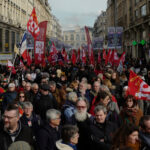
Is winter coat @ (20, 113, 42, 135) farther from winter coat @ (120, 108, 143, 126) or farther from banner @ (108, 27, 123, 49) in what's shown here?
banner @ (108, 27, 123, 49)

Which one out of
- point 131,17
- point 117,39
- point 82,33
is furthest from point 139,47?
point 82,33

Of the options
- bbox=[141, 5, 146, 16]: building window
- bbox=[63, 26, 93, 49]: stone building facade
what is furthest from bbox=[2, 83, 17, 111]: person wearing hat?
bbox=[63, 26, 93, 49]: stone building facade

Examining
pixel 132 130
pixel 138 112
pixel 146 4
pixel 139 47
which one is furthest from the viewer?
pixel 139 47

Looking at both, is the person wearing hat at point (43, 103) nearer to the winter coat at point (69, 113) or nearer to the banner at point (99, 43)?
the winter coat at point (69, 113)

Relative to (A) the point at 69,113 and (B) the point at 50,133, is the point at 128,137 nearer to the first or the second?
(B) the point at 50,133

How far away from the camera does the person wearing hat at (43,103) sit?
5.32 m

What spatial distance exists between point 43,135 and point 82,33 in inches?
6403

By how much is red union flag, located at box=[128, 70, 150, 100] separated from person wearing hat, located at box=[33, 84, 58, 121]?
193cm

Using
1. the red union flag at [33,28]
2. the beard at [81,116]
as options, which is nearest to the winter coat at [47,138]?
the beard at [81,116]

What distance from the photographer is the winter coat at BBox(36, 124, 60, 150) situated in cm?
329

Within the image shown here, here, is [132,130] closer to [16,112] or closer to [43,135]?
[43,135]

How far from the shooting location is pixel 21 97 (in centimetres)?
547

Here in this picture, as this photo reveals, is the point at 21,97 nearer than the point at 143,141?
No

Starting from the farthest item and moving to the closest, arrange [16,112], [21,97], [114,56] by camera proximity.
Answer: [114,56], [21,97], [16,112]
